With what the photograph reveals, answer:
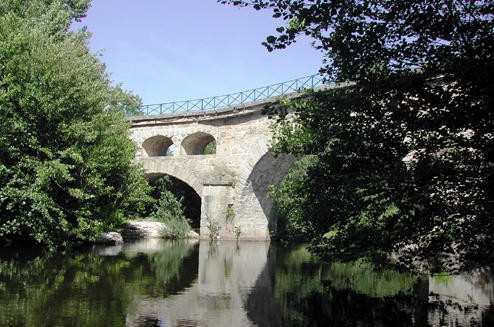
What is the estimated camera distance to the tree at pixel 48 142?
1334cm

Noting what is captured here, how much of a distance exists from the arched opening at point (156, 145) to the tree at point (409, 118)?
69.9ft

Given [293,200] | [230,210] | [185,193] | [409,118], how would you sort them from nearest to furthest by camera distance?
[409,118] → [293,200] → [230,210] → [185,193]

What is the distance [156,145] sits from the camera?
92.7 feet

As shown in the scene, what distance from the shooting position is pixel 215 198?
23.2 m

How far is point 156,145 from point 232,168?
6.53 metres

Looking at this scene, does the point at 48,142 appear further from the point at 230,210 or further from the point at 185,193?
the point at 185,193

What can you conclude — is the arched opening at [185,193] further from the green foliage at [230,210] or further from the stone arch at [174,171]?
the green foliage at [230,210]

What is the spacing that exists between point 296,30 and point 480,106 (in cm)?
212

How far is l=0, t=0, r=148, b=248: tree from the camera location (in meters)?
13.3

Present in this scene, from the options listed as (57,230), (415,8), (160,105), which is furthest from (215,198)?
(415,8)

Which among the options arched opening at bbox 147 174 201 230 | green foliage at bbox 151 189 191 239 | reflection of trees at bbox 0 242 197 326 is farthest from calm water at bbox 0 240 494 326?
arched opening at bbox 147 174 201 230

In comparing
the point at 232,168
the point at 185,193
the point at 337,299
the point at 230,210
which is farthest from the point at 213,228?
the point at 337,299

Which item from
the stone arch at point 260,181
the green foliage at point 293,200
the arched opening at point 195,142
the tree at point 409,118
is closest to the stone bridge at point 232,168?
the stone arch at point 260,181

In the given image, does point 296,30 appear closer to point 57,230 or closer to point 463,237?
point 463,237
